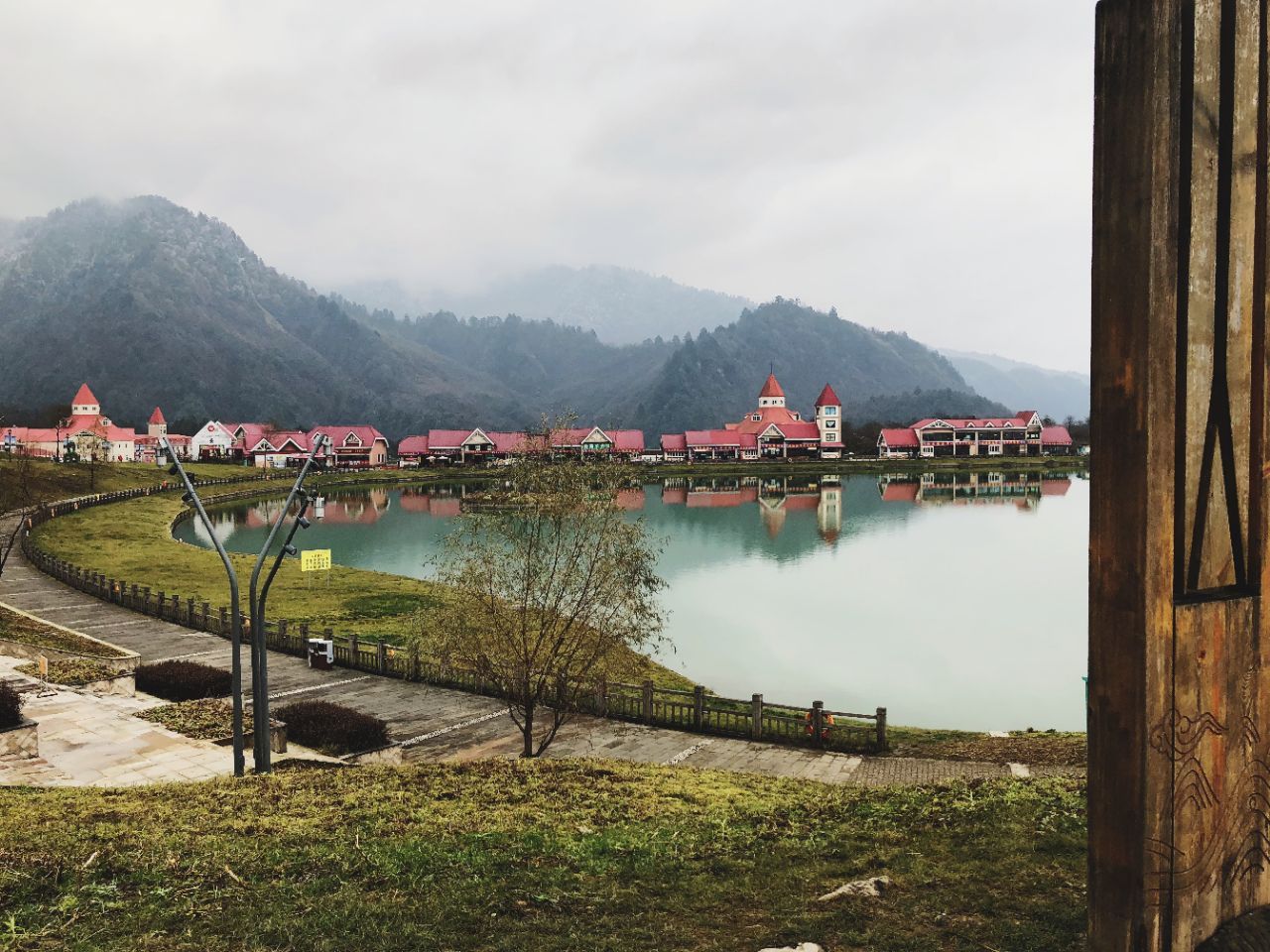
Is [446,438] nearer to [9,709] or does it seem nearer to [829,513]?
[829,513]

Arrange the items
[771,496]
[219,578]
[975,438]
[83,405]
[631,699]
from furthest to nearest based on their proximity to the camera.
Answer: [975,438], [83,405], [771,496], [219,578], [631,699]

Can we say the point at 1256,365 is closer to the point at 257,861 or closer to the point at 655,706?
the point at 257,861

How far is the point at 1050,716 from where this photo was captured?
19.9 meters

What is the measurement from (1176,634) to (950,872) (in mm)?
3794

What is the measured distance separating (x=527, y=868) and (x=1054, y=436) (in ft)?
416

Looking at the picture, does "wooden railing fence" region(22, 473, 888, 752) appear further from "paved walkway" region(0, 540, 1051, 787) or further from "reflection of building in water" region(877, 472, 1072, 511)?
"reflection of building in water" region(877, 472, 1072, 511)

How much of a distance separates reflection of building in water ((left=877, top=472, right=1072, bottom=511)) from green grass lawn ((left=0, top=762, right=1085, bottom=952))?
62.8 m

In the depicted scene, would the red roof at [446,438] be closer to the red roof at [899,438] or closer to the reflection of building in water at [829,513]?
the reflection of building in water at [829,513]

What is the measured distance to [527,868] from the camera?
6.15 m

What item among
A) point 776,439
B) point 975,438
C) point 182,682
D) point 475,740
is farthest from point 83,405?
point 975,438

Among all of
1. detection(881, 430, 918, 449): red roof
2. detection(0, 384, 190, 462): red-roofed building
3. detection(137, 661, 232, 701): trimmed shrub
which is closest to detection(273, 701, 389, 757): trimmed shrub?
detection(137, 661, 232, 701): trimmed shrub

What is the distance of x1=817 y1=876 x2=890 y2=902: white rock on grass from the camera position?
5184mm

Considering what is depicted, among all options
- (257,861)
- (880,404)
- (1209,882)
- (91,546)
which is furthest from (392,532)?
(880,404)

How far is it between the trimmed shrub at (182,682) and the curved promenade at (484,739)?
176cm
